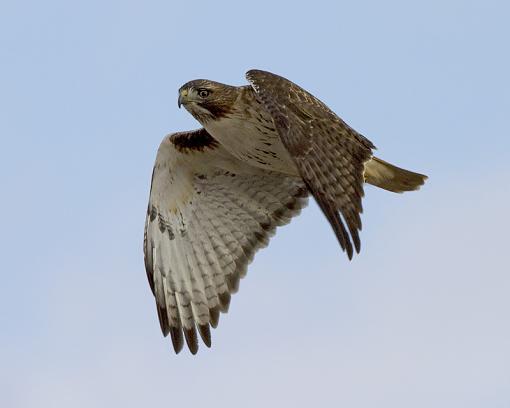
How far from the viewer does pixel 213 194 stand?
15086 mm

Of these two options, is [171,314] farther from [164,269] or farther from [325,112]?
[325,112]

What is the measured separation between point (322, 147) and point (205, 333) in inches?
121

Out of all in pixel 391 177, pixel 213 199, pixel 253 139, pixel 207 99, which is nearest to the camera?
pixel 253 139

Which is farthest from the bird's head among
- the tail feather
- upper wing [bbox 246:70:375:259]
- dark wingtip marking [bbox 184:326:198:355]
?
dark wingtip marking [bbox 184:326:198:355]

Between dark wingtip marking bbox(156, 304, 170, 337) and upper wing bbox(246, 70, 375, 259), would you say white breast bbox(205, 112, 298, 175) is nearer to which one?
upper wing bbox(246, 70, 375, 259)

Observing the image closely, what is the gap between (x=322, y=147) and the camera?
12500mm

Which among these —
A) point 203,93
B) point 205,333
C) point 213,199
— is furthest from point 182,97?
point 205,333

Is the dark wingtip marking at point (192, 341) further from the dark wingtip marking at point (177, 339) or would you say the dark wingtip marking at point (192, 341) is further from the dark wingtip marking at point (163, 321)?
the dark wingtip marking at point (163, 321)

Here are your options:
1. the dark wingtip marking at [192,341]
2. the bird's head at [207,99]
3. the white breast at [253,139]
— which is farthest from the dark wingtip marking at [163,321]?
the bird's head at [207,99]

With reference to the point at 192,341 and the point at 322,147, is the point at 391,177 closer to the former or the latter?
the point at 322,147

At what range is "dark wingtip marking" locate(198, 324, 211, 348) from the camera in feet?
48.2

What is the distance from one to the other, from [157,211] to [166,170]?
1.59ft

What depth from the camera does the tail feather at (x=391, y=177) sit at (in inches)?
557

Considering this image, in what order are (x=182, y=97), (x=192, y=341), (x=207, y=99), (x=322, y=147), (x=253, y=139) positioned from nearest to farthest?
(x=322, y=147) → (x=253, y=139) → (x=207, y=99) → (x=182, y=97) → (x=192, y=341)
